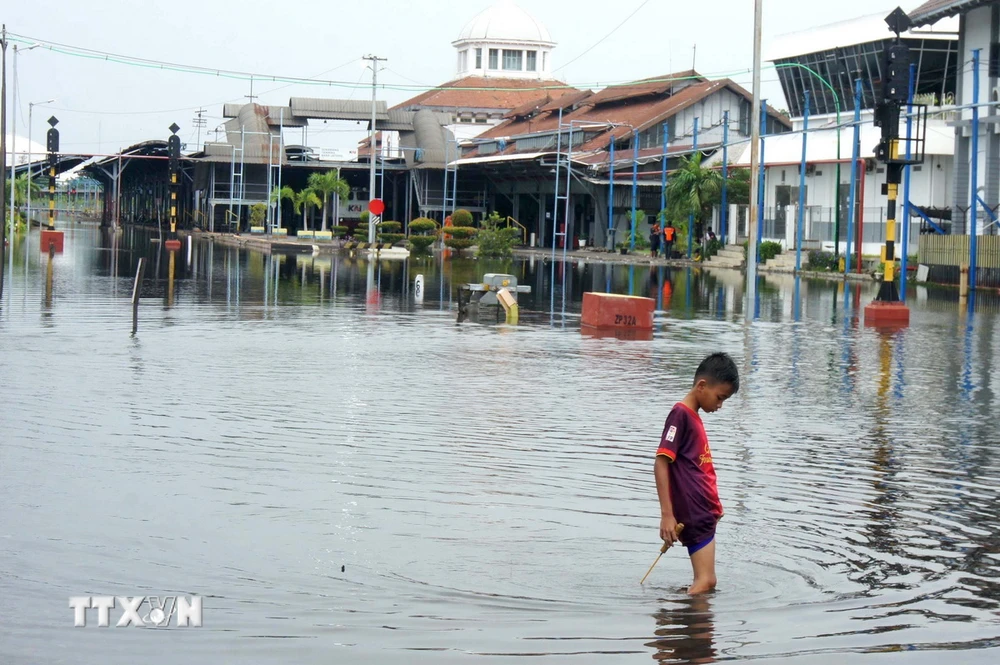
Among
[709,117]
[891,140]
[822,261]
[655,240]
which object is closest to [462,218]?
[655,240]

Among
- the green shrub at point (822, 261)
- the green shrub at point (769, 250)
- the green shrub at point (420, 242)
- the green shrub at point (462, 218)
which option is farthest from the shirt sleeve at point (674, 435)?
the green shrub at point (462, 218)

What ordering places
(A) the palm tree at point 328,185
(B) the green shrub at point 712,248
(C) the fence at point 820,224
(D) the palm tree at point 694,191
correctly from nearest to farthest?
(C) the fence at point 820,224 → (D) the palm tree at point 694,191 → (B) the green shrub at point 712,248 → (A) the palm tree at point 328,185

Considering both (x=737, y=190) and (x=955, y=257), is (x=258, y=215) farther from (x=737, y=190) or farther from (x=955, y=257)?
Answer: (x=955, y=257)

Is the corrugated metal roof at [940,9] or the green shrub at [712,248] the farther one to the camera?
the green shrub at [712,248]

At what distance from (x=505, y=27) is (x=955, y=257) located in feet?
272

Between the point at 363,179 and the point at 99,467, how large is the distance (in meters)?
91.0

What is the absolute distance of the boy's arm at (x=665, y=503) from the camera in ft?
22.0

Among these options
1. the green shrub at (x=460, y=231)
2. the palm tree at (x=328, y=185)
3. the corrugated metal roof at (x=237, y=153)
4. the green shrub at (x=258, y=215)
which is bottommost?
the green shrub at (x=460, y=231)

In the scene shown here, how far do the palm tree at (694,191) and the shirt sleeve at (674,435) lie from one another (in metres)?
54.2

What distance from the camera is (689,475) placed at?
6.81 m

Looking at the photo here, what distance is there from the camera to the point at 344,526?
8.34 meters

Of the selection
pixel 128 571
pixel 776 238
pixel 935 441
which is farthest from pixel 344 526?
pixel 776 238

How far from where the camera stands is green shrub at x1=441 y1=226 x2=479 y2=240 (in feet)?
223

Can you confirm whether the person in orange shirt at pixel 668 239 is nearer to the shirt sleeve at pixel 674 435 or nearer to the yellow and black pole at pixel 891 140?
the yellow and black pole at pixel 891 140
